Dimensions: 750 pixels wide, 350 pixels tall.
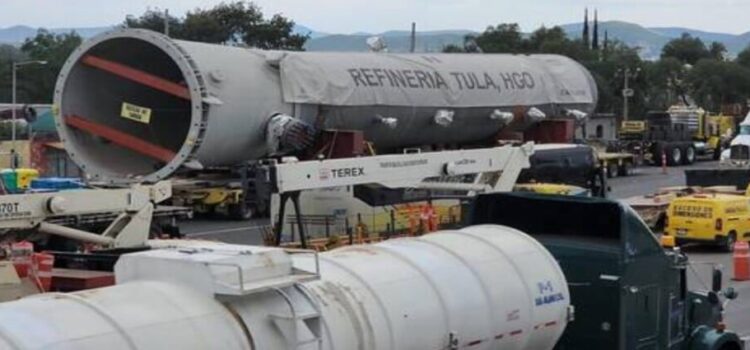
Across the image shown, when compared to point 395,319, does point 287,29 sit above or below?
above

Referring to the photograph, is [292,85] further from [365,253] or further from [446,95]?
[365,253]

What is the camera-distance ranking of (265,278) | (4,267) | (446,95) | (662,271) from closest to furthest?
(265,278) → (662,271) → (4,267) → (446,95)

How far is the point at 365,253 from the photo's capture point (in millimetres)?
8344

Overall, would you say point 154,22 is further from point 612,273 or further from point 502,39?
point 612,273

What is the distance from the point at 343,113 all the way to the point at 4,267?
20.5 meters

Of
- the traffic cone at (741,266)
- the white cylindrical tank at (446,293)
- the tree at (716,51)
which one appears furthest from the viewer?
the tree at (716,51)

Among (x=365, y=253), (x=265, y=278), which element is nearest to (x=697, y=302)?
(x=365, y=253)

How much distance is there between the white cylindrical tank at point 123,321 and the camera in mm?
5766

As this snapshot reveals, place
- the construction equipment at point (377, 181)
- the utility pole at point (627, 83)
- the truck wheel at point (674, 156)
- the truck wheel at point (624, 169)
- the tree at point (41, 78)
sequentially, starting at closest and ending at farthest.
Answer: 1. the construction equipment at point (377, 181)
2. the truck wheel at point (624, 169)
3. the truck wheel at point (674, 156)
4. the utility pole at point (627, 83)
5. the tree at point (41, 78)

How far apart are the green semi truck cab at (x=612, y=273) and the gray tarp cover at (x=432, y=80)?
1941 centimetres

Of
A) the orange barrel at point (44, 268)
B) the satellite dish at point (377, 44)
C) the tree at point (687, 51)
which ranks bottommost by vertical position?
the orange barrel at point (44, 268)

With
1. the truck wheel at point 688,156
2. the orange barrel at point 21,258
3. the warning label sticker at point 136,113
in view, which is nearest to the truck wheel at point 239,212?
the warning label sticker at point 136,113

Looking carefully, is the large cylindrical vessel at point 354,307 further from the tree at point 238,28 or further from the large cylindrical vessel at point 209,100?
the tree at point 238,28

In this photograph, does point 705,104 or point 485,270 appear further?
point 705,104
